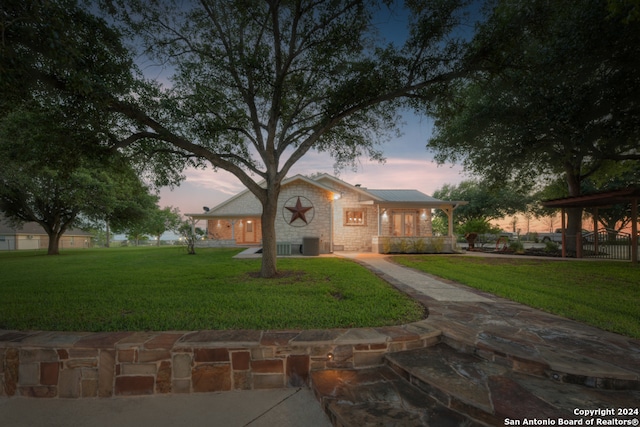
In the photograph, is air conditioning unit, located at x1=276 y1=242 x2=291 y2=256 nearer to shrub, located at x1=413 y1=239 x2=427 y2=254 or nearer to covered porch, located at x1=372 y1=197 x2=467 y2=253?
covered porch, located at x1=372 y1=197 x2=467 y2=253

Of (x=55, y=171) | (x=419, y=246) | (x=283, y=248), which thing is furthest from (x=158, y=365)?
(x=55, y=171)

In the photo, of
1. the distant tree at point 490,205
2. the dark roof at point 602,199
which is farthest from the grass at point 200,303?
the distant tree at point 490,205

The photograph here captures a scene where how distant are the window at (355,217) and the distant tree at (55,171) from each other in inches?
463

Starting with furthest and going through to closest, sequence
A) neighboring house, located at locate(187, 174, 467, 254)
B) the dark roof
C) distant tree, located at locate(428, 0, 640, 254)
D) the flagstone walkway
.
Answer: neighboring house, located at locate(187, 174, 467, 254) < the dark roof < distant tree, located at locate(428, 0, 640, 254) < the flagstone walkway

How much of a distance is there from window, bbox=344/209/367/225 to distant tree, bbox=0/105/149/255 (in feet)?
38.6

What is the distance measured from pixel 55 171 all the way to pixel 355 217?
16.6 meters

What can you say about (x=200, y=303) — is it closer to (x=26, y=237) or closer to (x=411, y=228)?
(x=411, y=228)

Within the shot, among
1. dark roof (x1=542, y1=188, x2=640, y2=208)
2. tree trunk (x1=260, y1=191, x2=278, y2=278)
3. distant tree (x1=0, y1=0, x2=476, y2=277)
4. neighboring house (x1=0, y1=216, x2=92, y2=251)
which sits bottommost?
neighboring house (x1=0, y1=216, x2=92, y2=251)

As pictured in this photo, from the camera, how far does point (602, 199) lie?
11.0m

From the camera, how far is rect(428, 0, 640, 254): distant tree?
6.21 meters

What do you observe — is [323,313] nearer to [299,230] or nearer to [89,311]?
[89,311]

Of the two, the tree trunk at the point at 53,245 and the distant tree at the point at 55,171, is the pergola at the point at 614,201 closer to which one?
the distant tree at the point at 55,171

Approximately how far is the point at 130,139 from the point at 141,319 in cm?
471

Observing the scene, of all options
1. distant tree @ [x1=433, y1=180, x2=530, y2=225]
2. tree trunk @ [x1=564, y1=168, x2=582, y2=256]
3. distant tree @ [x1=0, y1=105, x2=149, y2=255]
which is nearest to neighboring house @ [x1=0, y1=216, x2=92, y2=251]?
distant tree @ [x1=0, y1=105, x2=149, y2=255]
